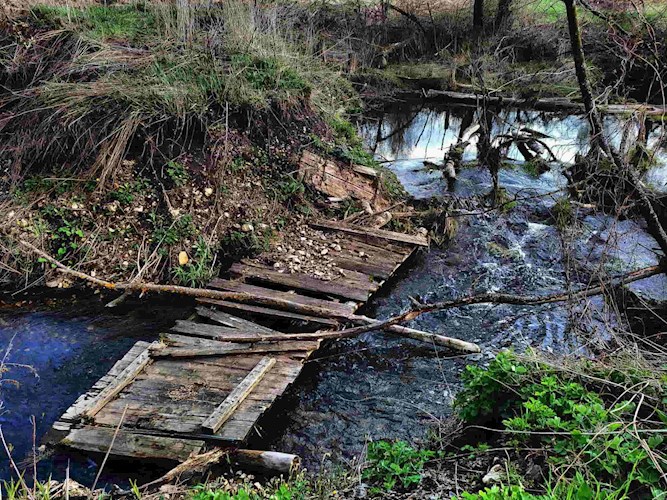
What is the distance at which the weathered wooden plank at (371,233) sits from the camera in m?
7.25

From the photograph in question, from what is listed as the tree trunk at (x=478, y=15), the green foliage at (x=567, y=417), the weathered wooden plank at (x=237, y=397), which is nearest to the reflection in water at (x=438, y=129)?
the tree trunk at (x=478, y=15)

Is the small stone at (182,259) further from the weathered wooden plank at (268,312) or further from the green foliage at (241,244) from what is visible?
the weathered wooden plank at (268,312)

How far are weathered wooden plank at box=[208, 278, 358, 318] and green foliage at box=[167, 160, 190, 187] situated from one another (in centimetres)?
142

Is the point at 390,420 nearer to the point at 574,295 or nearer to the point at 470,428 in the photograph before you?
the point at 470,428

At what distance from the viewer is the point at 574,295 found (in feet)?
Answer: 15.1

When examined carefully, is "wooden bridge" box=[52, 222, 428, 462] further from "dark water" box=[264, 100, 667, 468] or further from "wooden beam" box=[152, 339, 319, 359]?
"dark water" box=[264, 100, 667, 468]

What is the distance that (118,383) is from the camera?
4.68 meters

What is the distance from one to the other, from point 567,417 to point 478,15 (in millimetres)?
13285

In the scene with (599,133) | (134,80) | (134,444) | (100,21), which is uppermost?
(100,21)

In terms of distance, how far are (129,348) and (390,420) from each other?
269 centimetres

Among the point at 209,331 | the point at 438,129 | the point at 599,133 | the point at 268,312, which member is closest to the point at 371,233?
the point at 268,312

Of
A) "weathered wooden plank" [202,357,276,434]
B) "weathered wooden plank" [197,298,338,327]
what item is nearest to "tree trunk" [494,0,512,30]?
"weathered wooden plank" [197,298,338,327]

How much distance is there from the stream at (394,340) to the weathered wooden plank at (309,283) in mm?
320

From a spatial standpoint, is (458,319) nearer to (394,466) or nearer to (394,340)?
(394,340)
